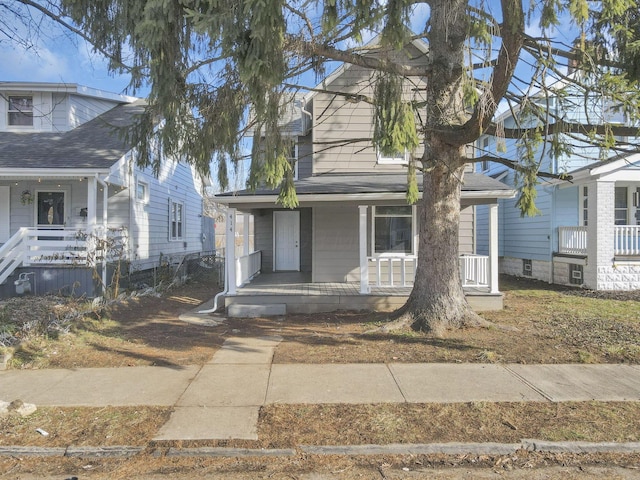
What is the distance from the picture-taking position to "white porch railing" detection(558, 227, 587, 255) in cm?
1309

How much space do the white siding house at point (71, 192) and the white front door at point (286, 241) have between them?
13.5ft

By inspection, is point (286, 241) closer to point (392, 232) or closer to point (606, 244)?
point (392, 232)

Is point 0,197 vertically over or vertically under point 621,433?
over

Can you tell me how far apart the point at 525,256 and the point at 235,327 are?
39.8ft

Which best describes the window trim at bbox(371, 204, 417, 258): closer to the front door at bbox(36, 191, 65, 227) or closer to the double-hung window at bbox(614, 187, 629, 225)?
the double-hung window at bbox(614, 187, 629, 225)

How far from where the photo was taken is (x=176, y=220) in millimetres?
18641

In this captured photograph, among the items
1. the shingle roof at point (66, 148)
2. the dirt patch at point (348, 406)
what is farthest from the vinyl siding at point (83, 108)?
the dirt patch at point (348, 406)

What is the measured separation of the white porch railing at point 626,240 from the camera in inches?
493

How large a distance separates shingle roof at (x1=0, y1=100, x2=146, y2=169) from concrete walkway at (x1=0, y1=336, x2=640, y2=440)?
6800 millimetres

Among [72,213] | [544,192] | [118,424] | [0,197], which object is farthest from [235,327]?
[544,192]

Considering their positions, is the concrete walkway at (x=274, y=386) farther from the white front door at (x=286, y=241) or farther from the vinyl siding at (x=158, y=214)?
the white front door at (x=286, y=241)

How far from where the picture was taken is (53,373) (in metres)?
5.79

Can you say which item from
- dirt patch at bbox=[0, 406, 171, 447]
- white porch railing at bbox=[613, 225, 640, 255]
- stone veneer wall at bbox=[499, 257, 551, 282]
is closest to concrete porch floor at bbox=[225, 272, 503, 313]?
white porch railing at bbox=[613, 225, 640, 255]

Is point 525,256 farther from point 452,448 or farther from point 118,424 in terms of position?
point 118,424
